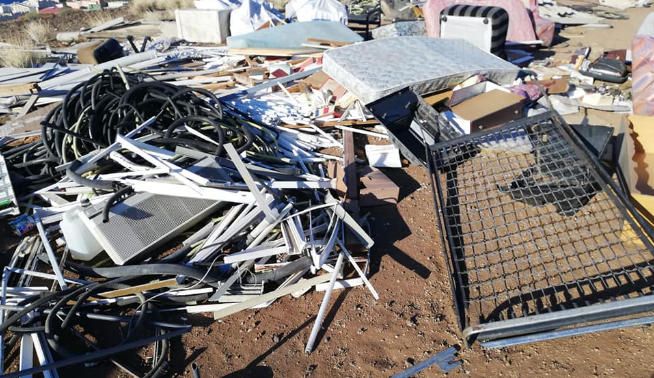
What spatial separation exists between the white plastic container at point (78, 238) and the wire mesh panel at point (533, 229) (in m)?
2.67

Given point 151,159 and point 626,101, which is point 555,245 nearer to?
point 151,159

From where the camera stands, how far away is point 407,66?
5.65 meters

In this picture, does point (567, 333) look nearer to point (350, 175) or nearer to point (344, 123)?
point (350, 175)

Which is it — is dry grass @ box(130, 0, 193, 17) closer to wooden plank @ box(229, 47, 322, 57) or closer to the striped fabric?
wooden plank @ box(229, 47, 322, 57)

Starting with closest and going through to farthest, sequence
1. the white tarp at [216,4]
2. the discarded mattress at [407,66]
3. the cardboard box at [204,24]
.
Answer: the discarded mattress at [407,66] < the cardboard box at [204,24] < the white tarp at [216,4]

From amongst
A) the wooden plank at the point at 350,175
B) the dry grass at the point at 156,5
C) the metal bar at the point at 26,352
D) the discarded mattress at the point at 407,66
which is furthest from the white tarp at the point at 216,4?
the metal bar at the point at 26,352

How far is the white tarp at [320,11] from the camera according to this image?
32.5 ft

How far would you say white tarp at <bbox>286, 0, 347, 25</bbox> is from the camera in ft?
32.5

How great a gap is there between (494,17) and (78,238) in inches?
266

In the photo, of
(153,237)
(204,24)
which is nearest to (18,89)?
(153,237)

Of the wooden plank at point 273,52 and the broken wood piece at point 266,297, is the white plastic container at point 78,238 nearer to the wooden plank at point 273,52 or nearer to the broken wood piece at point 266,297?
the broken wood piece at point 266,297

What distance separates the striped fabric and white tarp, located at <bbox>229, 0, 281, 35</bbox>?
12.4ft

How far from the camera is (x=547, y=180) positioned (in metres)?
3.96

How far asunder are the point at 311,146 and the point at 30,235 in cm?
278
